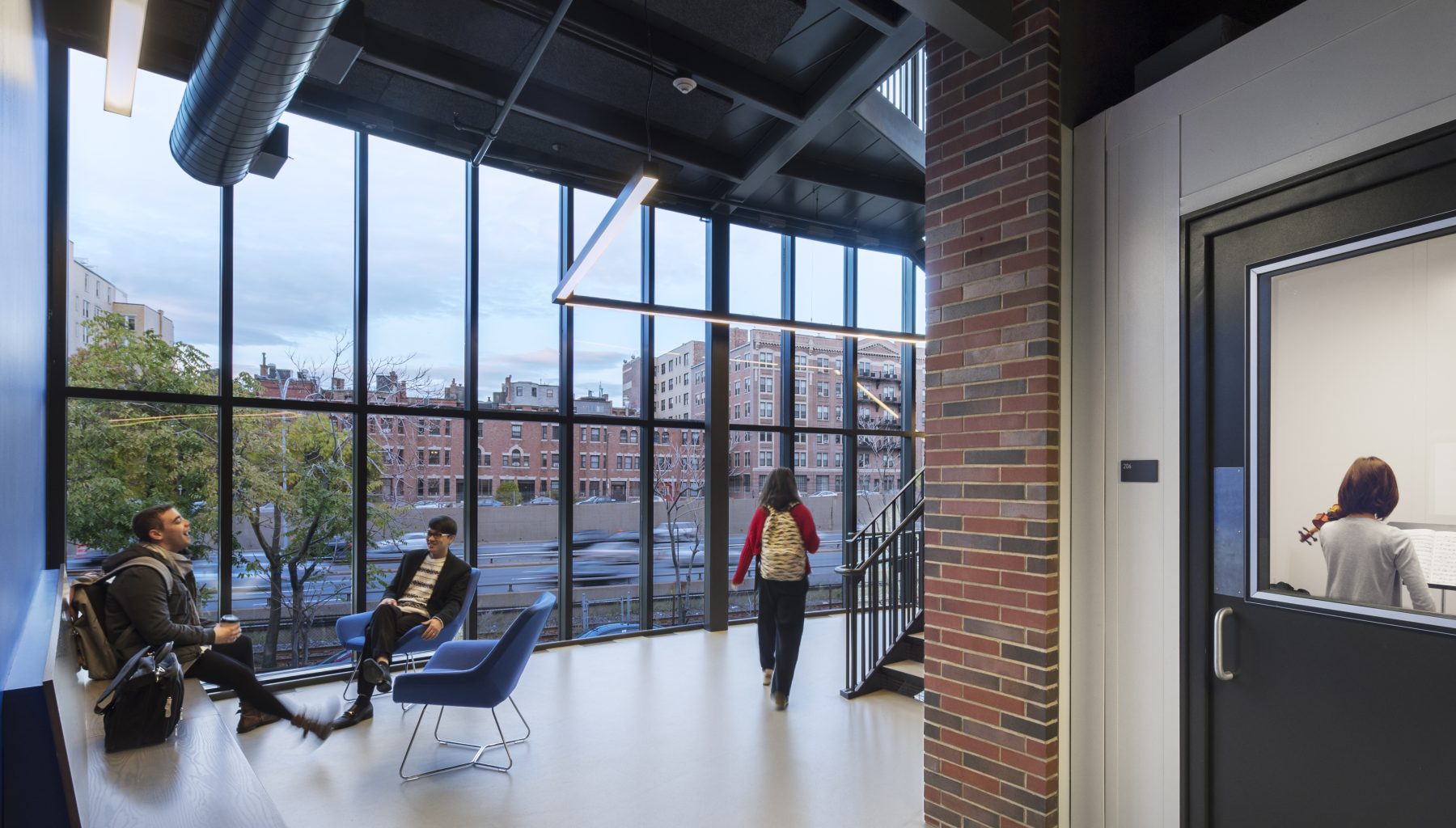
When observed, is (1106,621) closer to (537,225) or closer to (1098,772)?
(1098,772)

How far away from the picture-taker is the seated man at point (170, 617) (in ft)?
11.9

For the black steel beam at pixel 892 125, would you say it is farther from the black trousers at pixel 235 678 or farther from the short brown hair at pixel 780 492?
the black trousers at pixel 235 678

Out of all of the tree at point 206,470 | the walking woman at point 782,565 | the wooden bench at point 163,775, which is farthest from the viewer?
the walking woman at point 782,565

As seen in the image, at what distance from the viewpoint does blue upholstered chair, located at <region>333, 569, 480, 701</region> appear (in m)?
4.78

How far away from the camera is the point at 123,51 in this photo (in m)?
2.87

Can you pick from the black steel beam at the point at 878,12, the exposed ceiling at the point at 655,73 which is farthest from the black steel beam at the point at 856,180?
the black steel beam at the point at 878,12

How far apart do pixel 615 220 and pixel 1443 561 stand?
3593mm

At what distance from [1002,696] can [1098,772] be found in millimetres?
397

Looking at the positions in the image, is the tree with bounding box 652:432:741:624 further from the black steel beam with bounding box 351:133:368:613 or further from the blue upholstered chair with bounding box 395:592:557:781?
the blue upholstered chair with bounding box 395:592:557:781

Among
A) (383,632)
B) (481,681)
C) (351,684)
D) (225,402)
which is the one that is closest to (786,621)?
(481,681)

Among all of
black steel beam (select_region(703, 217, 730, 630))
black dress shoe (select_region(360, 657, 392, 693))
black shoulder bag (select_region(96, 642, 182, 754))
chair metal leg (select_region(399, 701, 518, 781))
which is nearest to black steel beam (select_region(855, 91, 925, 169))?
black steel beam (select_region(703, 217, 730, 630))

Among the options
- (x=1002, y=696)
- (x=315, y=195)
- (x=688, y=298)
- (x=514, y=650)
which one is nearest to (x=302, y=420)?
(x=315, y=195)

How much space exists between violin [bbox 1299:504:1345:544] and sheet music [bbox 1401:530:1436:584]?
0.18 m

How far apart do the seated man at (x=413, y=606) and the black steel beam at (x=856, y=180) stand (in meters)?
4.00
